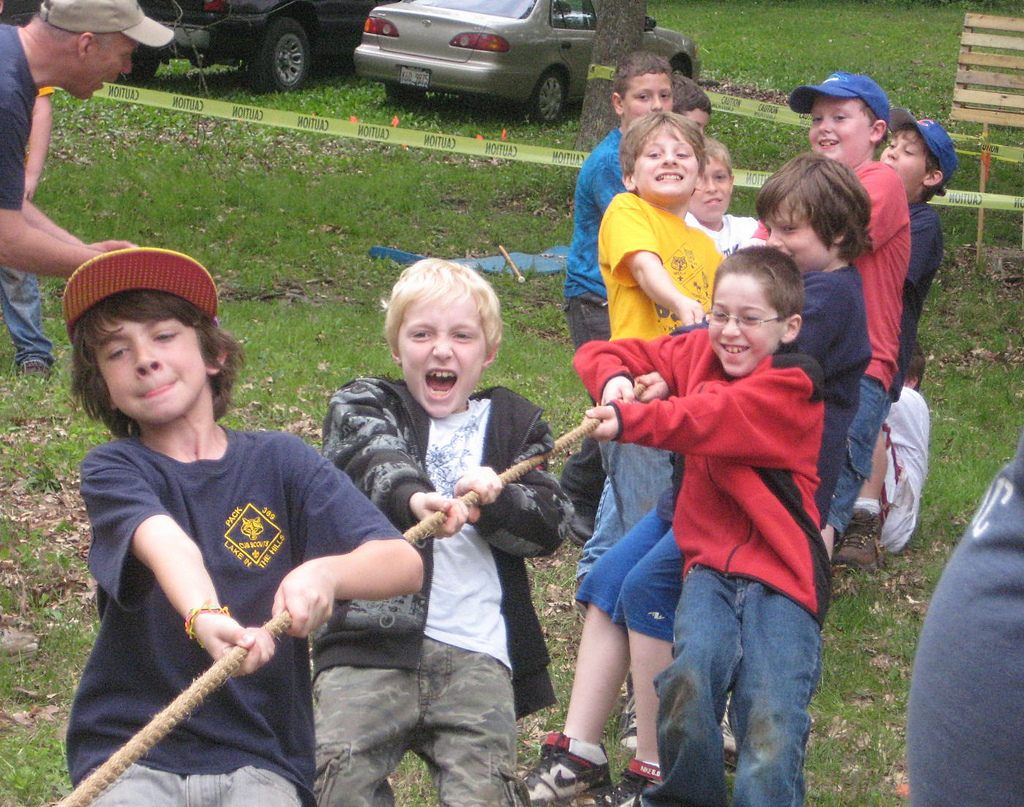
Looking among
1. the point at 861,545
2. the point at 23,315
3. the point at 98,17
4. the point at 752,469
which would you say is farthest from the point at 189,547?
the point at 23,315

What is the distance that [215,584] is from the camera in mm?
2561

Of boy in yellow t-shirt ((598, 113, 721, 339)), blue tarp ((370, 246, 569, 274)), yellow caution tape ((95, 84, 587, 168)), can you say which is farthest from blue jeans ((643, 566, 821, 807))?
yellow caution tape ((95, 84, 587, 168))

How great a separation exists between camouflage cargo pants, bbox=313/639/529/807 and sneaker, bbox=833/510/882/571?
3245 millimetres

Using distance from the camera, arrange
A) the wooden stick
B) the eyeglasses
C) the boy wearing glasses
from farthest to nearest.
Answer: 1. the wooden stick
2. the eyeglasses
3. the boy wearing glasses

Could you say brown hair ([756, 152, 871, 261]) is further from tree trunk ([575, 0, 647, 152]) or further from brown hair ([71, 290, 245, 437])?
tree trunk ([575, 0, 647, 152])

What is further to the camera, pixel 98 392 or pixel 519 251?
pixel 519 251

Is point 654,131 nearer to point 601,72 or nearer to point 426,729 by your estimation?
point 426,729

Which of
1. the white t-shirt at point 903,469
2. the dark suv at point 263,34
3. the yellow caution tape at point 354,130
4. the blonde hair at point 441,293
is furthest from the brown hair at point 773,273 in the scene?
the dark suv at point 263,34

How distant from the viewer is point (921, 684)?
4.80ft

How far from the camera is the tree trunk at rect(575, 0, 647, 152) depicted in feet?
41.9

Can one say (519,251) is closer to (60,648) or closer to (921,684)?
(60,648)

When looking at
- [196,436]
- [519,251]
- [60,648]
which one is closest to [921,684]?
[196,436]

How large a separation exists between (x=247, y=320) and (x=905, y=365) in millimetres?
5220

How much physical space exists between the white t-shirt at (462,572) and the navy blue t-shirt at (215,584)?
0.59 metres
